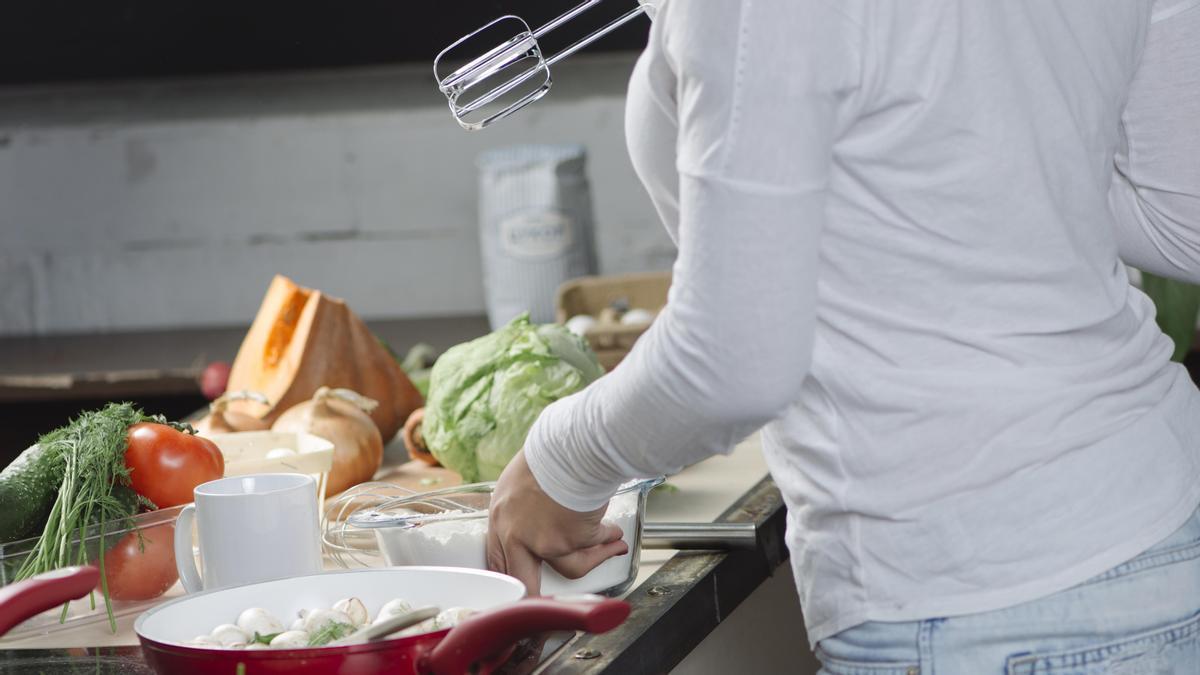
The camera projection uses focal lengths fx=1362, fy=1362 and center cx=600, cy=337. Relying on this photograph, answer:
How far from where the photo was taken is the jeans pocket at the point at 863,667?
2.47 ft

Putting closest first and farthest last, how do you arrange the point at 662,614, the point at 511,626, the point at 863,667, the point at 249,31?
1. the point at 511,626
2. the point at 863,667
3. the point at 662,614
4. the point at 249,31

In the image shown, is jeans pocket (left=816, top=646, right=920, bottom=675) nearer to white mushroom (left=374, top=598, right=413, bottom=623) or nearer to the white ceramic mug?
white mushroom (left=374, top=598, right=413, bottom=623)

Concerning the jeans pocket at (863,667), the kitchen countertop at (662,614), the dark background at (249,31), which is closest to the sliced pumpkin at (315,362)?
the kitchen countertop at (662,614)

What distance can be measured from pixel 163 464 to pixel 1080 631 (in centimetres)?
66

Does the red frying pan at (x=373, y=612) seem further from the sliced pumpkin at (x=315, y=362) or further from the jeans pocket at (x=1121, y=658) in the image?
the sliced pumpkin at (x=315, y=362)

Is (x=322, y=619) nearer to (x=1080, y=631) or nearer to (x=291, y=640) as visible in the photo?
(x=291, y=640)

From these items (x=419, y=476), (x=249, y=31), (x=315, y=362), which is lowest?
(x=419, y=476)

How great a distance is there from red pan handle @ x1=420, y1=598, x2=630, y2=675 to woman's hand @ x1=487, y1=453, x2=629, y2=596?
144 millimetres

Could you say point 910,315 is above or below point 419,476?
above

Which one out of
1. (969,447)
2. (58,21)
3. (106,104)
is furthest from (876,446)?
(106,104)

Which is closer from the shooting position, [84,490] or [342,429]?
[84,490]

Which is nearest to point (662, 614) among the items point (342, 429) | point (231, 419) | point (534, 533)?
point (534, 533)

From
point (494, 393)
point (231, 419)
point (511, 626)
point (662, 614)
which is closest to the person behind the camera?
point (511, 626)

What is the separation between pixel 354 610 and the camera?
0.77 m
